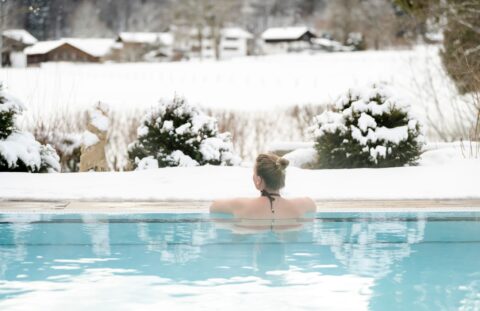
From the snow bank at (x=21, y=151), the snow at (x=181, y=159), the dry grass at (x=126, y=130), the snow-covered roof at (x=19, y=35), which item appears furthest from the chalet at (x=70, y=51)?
the snow at (x=181, y=159)

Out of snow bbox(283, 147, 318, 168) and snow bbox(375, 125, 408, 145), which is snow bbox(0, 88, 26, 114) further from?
snow bbox(375, 125, 408, 145)

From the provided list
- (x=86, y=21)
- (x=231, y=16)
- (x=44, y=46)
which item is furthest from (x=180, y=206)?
(x=231, y=16)

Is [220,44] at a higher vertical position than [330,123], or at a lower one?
higher

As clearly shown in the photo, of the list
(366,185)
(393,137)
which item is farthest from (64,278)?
(393,137)

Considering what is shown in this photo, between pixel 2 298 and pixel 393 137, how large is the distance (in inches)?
196

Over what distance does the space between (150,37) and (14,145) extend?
52228 millimetres

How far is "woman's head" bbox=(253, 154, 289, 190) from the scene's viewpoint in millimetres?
4961

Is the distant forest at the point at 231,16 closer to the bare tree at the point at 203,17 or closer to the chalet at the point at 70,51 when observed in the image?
the bare tree at the point at 203,17

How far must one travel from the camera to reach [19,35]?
99.9ft

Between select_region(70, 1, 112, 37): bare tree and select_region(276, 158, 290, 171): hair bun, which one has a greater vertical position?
select_region(70, 1, 112, 37): bare tree

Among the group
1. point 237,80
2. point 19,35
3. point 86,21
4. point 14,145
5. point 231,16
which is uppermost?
point 231,16

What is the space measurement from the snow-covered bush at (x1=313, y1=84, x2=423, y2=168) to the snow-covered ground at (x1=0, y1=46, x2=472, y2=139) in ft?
54.7

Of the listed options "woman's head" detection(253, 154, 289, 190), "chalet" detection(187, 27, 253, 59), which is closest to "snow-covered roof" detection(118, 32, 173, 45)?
"chalet" detection(187, 27, 253, 59)

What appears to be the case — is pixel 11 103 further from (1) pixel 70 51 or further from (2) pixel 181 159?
(1) pixel 70 51
